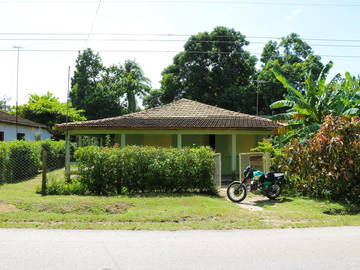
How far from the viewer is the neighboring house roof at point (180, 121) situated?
16.2 m

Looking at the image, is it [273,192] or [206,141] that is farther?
[206,141]

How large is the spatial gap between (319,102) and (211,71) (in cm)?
2439

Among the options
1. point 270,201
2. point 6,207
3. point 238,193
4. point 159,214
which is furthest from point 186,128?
point 6,207

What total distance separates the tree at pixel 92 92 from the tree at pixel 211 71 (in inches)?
359

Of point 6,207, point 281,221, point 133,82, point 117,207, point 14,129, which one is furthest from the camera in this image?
point 133,82

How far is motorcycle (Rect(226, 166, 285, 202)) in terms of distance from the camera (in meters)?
11.3

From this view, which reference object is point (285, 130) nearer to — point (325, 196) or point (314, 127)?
point (314, 127)

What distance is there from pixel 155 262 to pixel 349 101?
12.1m

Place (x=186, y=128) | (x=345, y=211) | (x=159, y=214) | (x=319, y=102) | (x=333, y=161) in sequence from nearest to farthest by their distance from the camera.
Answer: (x=159, y=214) < (x=345, y=211) < (x=333, y=161) < (x=319, y=102) < (x=186, y=128)

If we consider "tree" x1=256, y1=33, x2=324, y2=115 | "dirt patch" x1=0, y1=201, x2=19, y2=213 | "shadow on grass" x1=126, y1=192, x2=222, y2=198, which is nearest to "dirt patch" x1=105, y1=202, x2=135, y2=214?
"shadow on grass" x1=126, y1=192, x2=222, y2=198

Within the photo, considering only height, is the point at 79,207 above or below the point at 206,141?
below

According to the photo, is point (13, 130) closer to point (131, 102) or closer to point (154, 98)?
point (154, 98)

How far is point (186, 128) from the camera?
53.6ft

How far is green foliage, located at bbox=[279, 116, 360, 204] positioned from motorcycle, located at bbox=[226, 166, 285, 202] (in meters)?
1.00
